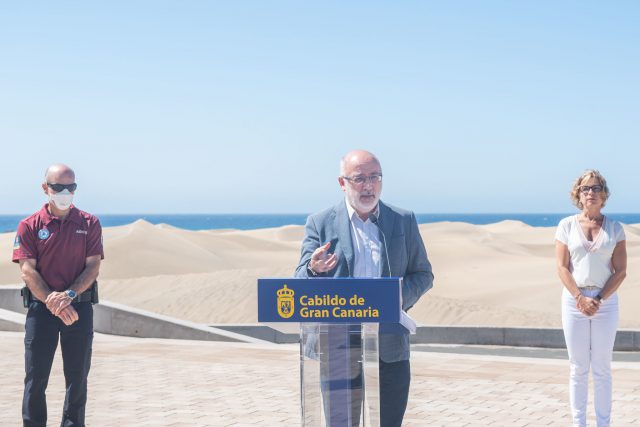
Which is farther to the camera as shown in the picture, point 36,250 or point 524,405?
point 524,405

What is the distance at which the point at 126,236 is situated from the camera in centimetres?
5469

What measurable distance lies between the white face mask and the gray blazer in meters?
2.20

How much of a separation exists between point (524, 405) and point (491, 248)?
5603cm

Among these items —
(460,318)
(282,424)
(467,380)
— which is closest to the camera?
(282,424)

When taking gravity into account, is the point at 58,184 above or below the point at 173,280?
above

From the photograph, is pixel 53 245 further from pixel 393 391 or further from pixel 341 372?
pixel 341 372

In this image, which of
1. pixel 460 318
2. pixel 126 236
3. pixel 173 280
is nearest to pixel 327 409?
pixel 460 318

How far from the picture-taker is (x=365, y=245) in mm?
5164

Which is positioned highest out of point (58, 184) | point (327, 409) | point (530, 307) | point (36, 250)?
point (58, 184)

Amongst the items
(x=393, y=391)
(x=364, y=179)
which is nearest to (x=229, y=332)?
(x=393, y=391)

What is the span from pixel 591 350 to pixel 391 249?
9.28 ft

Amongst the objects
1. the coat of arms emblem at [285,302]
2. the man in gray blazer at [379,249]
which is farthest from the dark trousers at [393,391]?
the coat of arms emblem at [285,302]

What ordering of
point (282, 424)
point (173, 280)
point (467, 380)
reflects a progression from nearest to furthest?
point (282, 424) < point (467, 380) < point (173, 280)

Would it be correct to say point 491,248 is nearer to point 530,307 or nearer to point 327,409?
point 530,307
